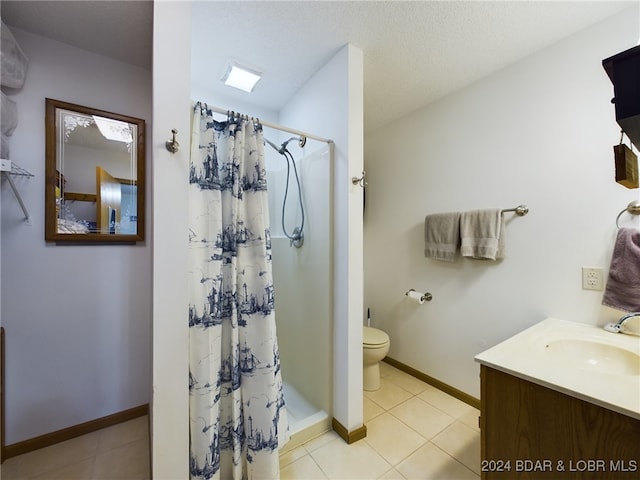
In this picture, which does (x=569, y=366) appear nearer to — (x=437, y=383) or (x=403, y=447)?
(x=403, y=447)

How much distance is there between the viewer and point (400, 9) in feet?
4.22

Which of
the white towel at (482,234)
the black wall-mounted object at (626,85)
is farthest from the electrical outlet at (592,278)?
the black wall-mounted object at (626,85)

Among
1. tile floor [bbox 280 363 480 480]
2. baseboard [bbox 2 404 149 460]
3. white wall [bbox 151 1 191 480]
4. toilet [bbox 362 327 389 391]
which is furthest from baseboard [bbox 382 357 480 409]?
baseboard [bbox 2 404 149 460]

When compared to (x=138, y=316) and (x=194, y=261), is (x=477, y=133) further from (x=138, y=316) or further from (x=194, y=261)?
(x=138, y=316)

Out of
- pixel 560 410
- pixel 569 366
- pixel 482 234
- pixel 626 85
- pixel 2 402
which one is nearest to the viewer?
pixel 626 85

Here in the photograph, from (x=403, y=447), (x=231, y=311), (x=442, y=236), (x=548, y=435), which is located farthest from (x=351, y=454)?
(x=442, y=236)

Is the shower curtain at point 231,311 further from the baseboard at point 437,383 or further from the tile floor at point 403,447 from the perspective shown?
the baseboard at point 437,383

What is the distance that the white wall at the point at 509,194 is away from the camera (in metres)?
1.34

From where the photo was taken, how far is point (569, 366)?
3.05 feet

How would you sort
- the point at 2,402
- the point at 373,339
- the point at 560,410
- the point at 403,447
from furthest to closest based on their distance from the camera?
the point at 373,339
the point at 403,447
the point at 2,402
the point at 560,410

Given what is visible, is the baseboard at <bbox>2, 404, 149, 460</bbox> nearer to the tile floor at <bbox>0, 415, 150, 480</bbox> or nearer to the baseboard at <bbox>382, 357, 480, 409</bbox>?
the tile floor at <bbox>0, 415, 150, 480</bbox>

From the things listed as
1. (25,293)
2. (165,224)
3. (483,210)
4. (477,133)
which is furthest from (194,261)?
(477,133)

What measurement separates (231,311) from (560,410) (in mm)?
1301

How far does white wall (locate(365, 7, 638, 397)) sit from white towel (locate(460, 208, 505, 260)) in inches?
3.1
